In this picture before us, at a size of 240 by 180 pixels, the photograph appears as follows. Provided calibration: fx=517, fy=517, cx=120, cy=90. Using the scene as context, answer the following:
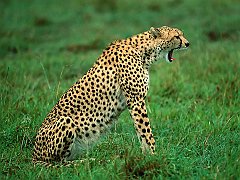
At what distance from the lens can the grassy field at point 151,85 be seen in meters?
3.85

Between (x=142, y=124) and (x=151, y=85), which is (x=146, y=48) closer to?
(x=142, y=124)

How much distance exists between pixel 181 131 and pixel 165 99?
1298 millimetres

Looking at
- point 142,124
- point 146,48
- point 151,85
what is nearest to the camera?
point 142,124

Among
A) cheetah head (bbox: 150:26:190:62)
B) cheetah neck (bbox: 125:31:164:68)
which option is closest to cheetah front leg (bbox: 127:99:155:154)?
cheetah neck (bbox: 125:31:164:68)

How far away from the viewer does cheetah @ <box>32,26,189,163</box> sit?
A: 414 centimetres

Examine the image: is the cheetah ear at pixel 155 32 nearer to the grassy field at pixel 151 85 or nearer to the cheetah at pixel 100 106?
the cheetah at pixel 100 106

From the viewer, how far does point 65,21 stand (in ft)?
37.5

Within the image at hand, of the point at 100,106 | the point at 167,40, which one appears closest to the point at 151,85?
the point at 167,40

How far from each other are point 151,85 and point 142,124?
2274 mm

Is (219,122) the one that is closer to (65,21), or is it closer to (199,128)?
(199,128)

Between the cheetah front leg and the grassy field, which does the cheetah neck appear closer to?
the cheetah front leg

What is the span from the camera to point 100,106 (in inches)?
169

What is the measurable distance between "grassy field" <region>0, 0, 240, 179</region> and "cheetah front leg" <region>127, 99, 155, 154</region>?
0.08m

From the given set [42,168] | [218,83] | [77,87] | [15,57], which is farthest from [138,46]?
[15,57]
